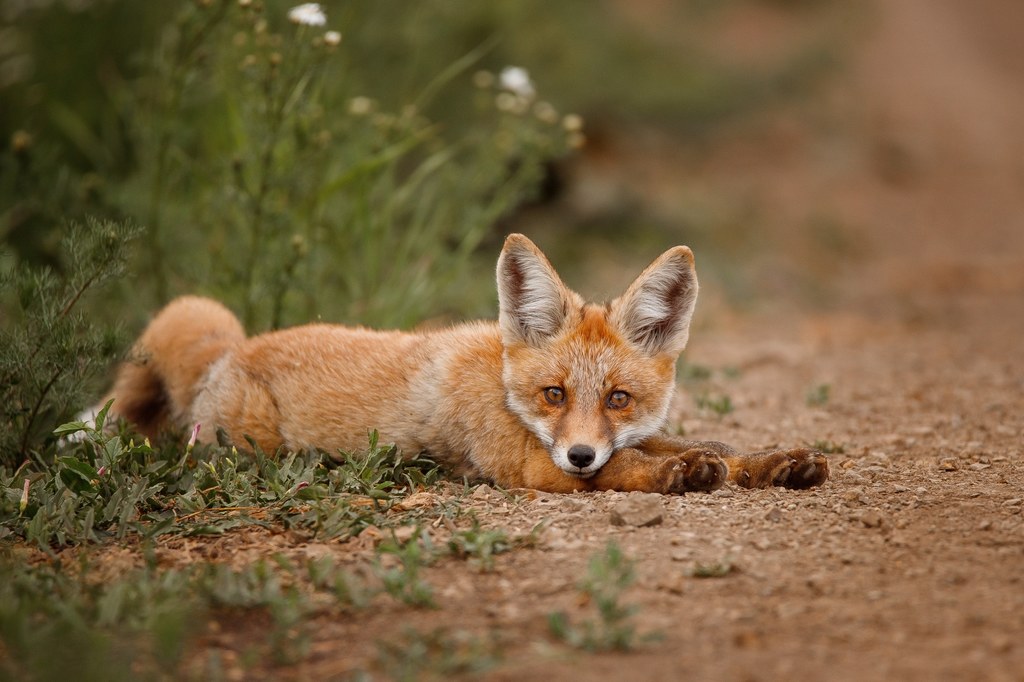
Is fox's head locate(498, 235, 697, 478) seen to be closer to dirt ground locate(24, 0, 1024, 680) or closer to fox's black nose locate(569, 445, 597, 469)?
fox's black nose locate(569, 445, 597, 469)

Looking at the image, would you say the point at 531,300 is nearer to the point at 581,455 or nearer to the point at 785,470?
the point at 581,455

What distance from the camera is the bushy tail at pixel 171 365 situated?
476 cm

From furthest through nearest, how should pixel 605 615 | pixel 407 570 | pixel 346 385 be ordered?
pixel 346 385
pixel 407 570
pixel 605 615

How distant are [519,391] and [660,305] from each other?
2.36ft

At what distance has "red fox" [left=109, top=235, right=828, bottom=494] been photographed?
3867 mm

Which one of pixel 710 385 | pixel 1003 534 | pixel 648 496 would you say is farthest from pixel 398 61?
pixel 1003 534

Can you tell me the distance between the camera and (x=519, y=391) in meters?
4.00

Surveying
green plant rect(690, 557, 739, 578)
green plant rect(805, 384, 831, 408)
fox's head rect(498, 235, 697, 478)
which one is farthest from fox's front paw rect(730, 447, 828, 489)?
green plant rect(805, 384, 831, 408)

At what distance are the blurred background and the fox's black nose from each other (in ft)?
6.87

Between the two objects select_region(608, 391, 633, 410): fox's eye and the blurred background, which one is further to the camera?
the blurred background

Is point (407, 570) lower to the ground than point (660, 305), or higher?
lower

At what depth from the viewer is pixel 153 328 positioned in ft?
16.4

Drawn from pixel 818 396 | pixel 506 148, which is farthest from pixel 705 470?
pixel 506 148

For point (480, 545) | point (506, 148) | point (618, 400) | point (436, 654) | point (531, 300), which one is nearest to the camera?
point (436, 654)
